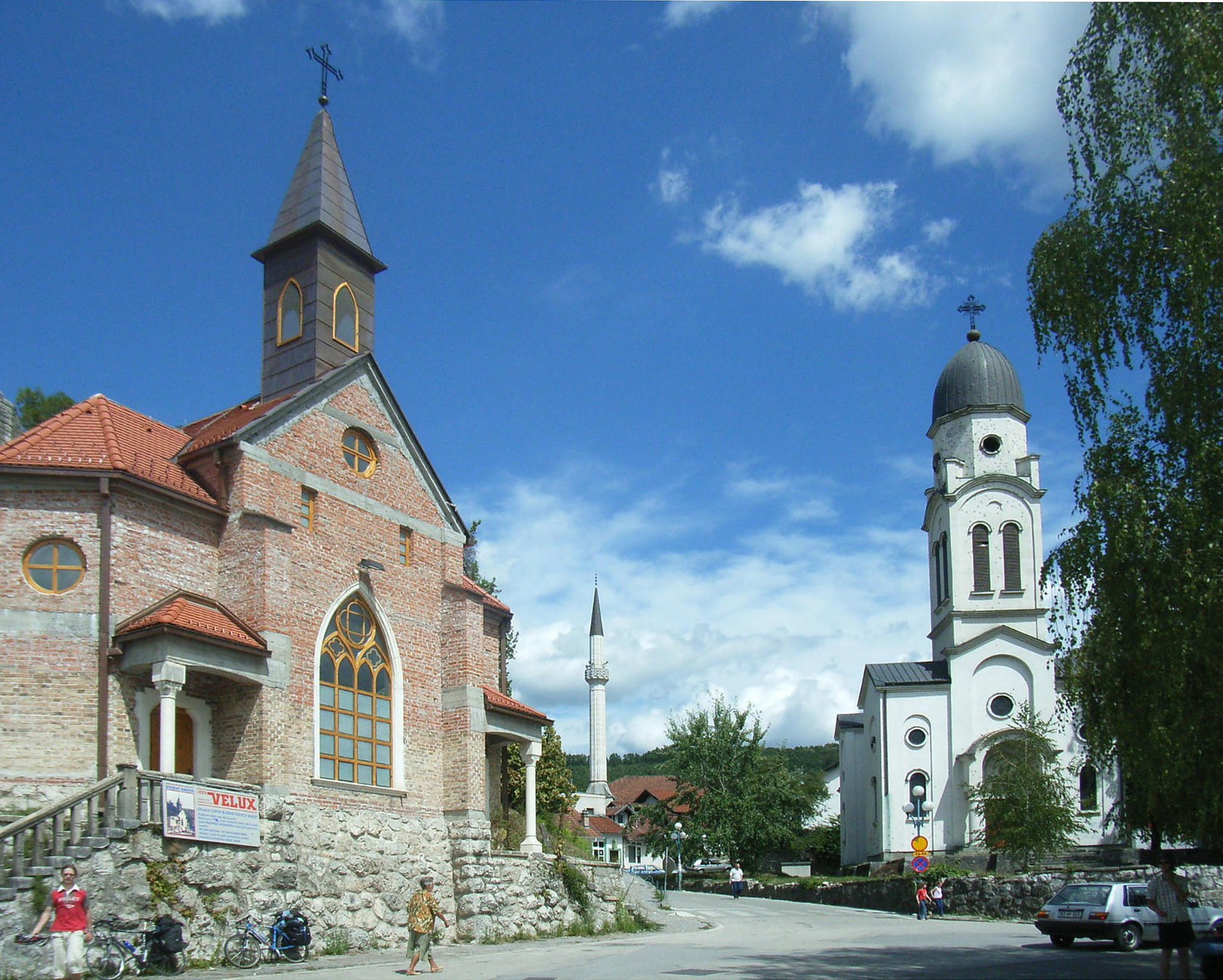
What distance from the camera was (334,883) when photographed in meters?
20.5

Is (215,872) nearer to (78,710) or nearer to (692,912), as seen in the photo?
(78,710)

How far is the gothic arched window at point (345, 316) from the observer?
2586cm

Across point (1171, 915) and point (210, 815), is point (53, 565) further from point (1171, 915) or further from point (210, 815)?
point (1171, 915)

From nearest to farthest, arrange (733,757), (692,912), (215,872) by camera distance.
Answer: (215,872)
(692,912)
(733,757)

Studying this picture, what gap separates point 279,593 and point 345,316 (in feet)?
25.8

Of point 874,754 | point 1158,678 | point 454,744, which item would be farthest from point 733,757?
point 1158,678

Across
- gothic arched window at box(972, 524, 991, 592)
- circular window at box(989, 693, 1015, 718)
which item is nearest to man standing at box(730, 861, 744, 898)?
circular window at box(989, 693, 1015, 718)

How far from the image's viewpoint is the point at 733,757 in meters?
56.1

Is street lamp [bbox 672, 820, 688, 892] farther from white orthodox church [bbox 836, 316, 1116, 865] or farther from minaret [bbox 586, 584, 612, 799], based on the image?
minaret [bbox 586, 584, 612, 799]

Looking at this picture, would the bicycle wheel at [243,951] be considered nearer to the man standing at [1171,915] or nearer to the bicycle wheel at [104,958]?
the bicycle wheel at [104,958]

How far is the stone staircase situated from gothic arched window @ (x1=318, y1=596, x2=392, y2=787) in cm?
461

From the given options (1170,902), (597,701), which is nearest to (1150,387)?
(1170,902)

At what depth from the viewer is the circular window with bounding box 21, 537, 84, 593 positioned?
18.6 m

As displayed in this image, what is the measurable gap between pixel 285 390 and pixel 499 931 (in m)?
12.2
